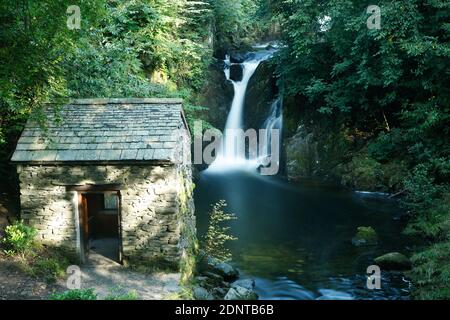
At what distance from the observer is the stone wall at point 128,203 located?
8.83 metres

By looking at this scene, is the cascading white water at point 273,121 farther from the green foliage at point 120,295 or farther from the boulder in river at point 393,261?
the green foliage at point 120,295

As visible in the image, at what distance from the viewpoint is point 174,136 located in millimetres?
9117

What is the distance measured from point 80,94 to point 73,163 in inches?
139

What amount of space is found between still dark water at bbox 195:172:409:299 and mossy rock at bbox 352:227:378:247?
199mm

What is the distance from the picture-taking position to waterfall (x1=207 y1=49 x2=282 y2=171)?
23469 millimetres

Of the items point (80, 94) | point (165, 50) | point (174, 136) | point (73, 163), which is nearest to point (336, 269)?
point (174, 136)

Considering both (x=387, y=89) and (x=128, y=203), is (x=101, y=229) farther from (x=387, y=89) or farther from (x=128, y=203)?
(x=387, y=89)

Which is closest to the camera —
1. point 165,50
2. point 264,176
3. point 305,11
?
point 165,50

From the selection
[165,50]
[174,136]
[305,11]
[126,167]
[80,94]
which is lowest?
[126,167]

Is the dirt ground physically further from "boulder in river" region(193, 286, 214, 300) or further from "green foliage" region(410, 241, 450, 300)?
"green foliage" region(410, 241, 450, 300)

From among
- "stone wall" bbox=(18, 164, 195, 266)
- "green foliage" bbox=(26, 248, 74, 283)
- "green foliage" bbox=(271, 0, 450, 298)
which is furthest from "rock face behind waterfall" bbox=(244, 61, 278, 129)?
"green foliage" bbox=(26, 248, 74, 283)

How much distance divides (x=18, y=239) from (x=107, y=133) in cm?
283

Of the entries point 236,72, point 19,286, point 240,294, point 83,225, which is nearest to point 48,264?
point 19,286
